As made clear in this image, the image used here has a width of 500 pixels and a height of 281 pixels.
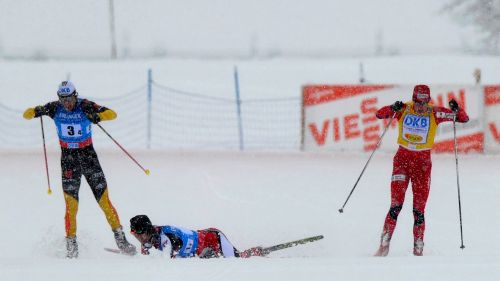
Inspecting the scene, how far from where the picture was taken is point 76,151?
7285 millimetres

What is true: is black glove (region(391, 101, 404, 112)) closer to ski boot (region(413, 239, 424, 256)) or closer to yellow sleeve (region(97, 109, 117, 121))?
ski boot (region(413, 239, 424, 256))

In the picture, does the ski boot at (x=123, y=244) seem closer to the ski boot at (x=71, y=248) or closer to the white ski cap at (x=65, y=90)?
the ski boot at (x=71, y=248)

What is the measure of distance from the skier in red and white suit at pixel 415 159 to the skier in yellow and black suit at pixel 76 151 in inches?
117

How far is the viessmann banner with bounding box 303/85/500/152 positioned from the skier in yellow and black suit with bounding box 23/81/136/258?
20.7ft

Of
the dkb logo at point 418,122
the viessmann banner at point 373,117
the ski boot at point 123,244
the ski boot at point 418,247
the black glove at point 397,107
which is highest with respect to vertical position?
the black glove at point 397,107

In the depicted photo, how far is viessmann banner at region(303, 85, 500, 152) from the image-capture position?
12.6 meters

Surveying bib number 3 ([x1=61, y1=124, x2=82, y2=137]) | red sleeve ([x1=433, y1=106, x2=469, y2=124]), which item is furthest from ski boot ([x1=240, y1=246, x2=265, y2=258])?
red sleeve ([x1=433, y1=106, x2=469, y2=124])

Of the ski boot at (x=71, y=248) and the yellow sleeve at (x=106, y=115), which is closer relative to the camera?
the yellow sleeve at (x=106, y=115)

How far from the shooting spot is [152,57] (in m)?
33.3

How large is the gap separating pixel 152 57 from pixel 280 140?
1946cm

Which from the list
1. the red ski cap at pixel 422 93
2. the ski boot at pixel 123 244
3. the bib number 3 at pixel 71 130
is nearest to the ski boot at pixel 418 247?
the red ski cap at pixel 422 93

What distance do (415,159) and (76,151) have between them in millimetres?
3797

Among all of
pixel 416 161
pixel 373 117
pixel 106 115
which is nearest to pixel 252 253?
pixel 416 161

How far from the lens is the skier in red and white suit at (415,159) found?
710 centimetres
